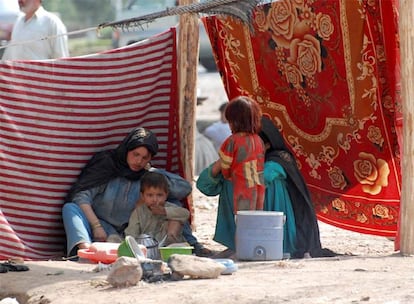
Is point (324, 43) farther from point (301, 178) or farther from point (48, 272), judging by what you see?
point (48, 272)

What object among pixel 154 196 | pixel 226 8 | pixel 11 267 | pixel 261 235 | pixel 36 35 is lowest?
pixel 11 267

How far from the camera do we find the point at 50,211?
851 centimetres

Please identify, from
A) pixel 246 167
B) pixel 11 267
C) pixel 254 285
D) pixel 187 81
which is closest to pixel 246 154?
pixel 246 167

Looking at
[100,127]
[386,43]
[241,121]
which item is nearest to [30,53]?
[100,127]

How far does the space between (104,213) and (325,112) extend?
1709 millimetres

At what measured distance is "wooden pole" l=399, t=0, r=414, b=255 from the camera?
748cm

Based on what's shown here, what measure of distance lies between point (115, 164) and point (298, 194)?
52.4 inches

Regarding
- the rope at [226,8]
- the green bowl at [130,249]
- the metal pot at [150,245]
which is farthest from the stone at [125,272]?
the rope at [226,8]

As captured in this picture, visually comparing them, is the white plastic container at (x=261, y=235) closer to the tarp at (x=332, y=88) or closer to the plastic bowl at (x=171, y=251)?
the plastic bowl at (x=171, y=251)

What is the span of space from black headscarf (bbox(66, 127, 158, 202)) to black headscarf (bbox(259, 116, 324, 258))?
819 millimetres

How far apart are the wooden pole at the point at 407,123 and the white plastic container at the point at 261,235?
79cm

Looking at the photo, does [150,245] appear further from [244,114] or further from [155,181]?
[244,114]

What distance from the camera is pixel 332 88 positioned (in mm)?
8383

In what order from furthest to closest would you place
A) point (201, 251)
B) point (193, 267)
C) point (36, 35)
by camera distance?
point (36, 35) < point (201, 251) < point (193, 267)
